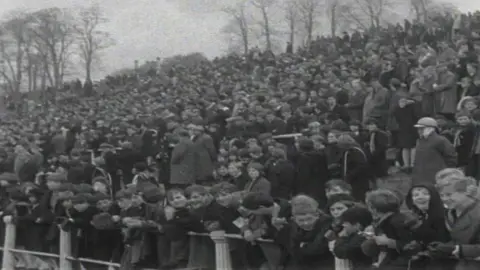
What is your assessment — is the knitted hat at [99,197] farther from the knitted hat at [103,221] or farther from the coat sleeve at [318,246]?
the coat sleeve at [318,246]

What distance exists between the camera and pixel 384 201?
595cm

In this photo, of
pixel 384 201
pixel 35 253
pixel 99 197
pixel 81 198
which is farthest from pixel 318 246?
pixel 35 253

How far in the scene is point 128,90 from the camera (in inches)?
1421

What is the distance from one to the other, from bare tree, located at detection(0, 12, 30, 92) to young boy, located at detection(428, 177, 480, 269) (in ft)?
177

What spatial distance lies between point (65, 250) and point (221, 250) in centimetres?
351

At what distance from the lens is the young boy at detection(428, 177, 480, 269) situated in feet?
17.2

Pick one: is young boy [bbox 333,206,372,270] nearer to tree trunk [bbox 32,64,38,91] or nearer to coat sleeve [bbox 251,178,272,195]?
coat sleeve [bbox 251,178,272,195]

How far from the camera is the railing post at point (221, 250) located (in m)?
7.57

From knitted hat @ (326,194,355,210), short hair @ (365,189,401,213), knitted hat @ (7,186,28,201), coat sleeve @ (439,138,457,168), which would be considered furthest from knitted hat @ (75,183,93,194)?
short hair @ (365,189,401,213)

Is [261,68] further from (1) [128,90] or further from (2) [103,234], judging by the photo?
(2) [103,234]

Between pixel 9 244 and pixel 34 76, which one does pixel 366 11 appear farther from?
pixel 9 244

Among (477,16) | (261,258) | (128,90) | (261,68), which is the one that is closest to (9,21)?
(128,90)

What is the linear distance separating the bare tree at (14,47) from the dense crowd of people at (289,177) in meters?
38.2

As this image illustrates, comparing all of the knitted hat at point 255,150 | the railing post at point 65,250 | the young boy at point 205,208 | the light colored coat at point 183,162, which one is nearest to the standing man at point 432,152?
the knitted hat at point 255,150
